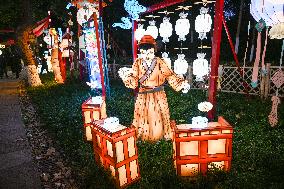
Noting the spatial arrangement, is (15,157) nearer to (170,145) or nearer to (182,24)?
(170,145)

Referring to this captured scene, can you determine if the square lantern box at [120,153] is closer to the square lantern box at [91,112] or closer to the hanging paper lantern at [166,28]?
the square lantern box at [91,112]

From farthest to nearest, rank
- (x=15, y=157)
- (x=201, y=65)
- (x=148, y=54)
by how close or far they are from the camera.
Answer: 1. (x=201, y=65)
2. (x=15, y=157)
3. (x=148, y=54)

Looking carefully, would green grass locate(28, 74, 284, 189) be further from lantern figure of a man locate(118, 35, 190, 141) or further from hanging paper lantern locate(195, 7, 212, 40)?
hanging paper lantern locate(195, 7, 212, 40)

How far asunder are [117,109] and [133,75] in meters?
4.34

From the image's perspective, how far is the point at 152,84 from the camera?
7.11 metres

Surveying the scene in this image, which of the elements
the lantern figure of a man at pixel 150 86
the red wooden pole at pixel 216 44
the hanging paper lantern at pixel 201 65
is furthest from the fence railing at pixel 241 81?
the lantern figure of a man at pixel 150 86

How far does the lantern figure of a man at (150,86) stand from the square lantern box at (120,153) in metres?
1.67

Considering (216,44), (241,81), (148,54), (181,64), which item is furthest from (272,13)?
(241,81)

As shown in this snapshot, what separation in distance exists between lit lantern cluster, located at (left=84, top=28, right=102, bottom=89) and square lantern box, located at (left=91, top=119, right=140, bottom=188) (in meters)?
5.81

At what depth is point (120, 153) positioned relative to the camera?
545 centimetres

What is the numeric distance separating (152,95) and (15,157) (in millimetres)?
4145

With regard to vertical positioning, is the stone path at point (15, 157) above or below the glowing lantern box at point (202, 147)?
below

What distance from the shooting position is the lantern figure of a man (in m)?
6.98

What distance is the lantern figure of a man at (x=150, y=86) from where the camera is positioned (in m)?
6.98
